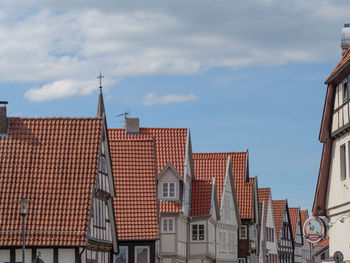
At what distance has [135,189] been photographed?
42.7 m

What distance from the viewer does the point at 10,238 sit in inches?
1296

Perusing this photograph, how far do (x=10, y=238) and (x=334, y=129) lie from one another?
1320 cm

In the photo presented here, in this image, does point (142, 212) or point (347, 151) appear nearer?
point (347, 151)

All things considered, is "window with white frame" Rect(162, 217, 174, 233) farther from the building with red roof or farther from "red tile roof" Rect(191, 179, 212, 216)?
the building with red roof

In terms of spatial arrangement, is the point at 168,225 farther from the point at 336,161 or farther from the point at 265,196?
the point at 265,196

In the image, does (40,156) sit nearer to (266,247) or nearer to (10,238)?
(10,238)

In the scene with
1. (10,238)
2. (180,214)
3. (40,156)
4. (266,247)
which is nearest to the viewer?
(10,238)

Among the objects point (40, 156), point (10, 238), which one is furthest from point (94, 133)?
point (10, 238)

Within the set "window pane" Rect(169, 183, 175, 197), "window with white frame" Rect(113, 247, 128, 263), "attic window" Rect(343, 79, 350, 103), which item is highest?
"window pane" Rect(169, 183, 175, 197)

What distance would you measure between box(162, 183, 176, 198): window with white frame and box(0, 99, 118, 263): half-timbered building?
971cm

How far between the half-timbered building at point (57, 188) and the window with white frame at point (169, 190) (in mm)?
9712

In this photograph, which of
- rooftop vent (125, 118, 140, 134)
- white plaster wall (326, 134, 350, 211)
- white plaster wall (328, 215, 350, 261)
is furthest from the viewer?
rooftop vent (125, 118, 140, 134)

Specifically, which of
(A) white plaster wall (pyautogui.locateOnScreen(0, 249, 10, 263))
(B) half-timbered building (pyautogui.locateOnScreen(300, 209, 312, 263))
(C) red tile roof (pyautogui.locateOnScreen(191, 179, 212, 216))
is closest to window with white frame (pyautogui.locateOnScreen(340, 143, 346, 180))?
(A) white plaster wall (pyautogui.locateOnScreen(0, 249, 10, 263))

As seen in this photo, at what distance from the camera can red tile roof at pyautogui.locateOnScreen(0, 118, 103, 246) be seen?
33031 millimetres
